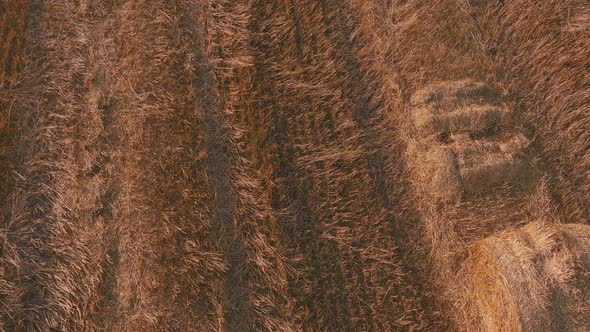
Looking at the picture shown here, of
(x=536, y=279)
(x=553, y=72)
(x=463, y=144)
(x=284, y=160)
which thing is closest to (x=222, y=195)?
(x=284, y=160)

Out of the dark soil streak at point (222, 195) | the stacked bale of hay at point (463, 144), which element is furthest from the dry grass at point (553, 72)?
the dark soil streak at point (222, 195)

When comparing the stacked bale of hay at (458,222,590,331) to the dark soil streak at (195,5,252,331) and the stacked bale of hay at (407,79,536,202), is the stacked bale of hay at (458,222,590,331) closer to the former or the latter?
the stacked bale of hay at (407,79,536,202)

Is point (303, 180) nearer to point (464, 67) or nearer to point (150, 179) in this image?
point (150, 179)

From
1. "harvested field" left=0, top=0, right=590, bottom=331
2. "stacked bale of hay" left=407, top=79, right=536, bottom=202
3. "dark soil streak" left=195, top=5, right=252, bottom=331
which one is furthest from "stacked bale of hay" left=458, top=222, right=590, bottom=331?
"dark soil streak" left=195, top=5, right=252, bottom=331

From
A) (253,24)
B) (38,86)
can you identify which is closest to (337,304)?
(253,24)

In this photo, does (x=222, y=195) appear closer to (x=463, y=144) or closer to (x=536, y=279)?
(x=463, y=144)

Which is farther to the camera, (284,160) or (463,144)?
(284,160)
